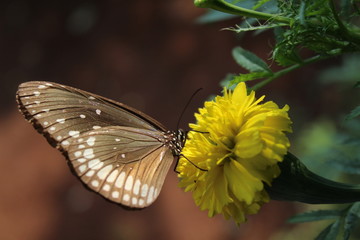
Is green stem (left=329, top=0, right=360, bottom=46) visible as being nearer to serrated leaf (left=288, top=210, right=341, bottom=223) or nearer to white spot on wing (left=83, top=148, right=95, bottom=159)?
serrated leaf (left=288, top=210, right=341, bottom=223)

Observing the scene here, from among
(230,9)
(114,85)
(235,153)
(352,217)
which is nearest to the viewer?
(230,9)

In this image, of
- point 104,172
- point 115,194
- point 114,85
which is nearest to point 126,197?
point 115,194

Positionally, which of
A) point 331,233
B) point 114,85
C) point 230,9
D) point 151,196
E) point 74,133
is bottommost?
point 331,233

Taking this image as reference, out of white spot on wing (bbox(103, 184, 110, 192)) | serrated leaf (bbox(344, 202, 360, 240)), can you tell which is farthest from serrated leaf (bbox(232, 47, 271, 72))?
white spot on wing (bbox(103, 184, 110, 192))

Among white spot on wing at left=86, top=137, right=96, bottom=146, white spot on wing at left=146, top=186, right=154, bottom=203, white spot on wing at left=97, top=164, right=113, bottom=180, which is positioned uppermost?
white spot on wing at left=86, top=137, right=96, bottom=146

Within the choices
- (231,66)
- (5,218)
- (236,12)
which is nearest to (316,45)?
(236,12)

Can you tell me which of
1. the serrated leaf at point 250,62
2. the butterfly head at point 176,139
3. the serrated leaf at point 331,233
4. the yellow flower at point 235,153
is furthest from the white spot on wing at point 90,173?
the serrated leaf at point 331,233

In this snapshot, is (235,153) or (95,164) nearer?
→ (235,153)

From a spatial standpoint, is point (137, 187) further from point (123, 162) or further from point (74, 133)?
point (74, 133)
